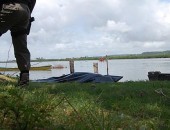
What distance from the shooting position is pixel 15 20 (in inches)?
261

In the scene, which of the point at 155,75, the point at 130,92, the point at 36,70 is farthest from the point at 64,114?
the point at 36,70

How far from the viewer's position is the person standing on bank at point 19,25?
6.47 metres

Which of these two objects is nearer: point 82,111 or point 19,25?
point 82,111

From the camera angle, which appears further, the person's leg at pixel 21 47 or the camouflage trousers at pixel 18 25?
the person's leg at pixel 21 47

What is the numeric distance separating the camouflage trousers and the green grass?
138cm

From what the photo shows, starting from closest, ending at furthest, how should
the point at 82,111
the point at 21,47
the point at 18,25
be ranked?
the point at 82,111 < the point at 18,25 < the point at 21,47

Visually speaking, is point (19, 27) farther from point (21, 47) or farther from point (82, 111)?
point (82, 111)

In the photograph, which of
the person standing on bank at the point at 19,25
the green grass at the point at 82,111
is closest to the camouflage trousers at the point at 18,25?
the person standing on bank at the point at 19,25

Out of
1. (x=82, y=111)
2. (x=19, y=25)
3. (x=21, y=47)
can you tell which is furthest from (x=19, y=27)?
(x=82, y=111)

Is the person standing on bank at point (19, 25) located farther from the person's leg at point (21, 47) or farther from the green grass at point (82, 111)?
the green grass at point (82, 111)

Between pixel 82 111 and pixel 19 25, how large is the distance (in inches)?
111

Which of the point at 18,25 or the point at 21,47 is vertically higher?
the point at 18,25

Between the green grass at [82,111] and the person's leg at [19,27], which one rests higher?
the person's leg at [19,27]

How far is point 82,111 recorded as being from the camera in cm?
474
